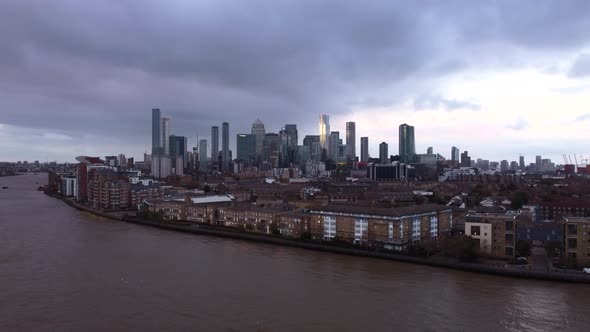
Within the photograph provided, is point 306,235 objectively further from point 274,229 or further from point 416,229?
point 416,229

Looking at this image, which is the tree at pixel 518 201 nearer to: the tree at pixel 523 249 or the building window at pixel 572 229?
the tree at pixel 523 249

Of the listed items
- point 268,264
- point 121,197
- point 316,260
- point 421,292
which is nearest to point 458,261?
point 421,292

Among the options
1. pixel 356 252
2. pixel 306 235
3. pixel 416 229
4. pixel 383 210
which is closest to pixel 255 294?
pixel 356 252

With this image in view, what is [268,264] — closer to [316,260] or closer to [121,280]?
[316,260]

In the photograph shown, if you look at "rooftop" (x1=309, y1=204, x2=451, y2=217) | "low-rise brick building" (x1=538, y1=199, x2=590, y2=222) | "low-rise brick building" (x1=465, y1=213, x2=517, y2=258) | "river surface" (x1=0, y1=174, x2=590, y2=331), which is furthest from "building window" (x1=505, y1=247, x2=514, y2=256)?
"low-rise brick building" (x1=538, y1=199, x2=590, y2=222)

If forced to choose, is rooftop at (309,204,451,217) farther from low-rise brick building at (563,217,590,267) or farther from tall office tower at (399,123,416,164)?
tall office tower at (399,123,416,164)
